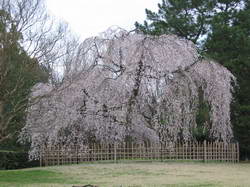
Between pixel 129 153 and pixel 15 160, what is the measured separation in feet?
17.8

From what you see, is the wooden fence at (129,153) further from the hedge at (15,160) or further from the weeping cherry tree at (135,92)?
the hedge at (15,160)

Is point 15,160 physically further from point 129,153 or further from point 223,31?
point 223,31

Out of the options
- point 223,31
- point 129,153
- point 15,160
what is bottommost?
point 15,160

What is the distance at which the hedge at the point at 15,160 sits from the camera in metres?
19.6

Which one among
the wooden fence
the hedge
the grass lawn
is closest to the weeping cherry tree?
the wooden fence

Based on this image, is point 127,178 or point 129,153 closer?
point 127,178

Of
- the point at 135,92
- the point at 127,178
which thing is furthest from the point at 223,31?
the point at 127,178

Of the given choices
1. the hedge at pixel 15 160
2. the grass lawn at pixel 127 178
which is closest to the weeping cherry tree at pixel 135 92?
the grass lawn at pixel 127 178

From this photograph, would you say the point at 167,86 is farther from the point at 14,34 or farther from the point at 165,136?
the point at 14,34

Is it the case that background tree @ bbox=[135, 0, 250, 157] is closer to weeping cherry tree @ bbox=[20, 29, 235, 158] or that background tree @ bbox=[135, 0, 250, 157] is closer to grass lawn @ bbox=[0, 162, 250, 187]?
weeping cherry tree @ bbox=[20, 29, 235, 158]

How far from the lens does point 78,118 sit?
17.1 metres

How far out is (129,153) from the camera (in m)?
18.4

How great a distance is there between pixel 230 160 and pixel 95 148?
6.23 metres

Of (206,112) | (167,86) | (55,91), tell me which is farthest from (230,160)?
(55,91)
